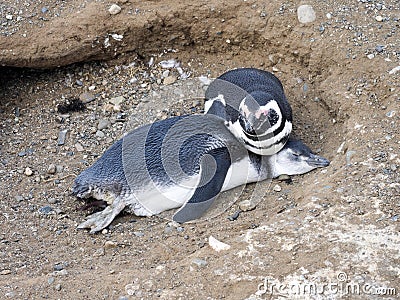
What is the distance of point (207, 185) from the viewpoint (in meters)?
4.58

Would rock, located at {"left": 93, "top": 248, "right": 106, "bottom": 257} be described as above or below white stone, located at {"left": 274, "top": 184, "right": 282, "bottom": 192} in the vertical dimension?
above

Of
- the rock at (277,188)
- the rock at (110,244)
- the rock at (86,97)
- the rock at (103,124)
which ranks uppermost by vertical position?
the rock at (86,97)

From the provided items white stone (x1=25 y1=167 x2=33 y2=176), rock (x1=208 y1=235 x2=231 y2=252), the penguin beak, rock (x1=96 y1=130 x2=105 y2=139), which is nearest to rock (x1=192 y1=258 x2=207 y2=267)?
rock (x1=208 y1=235 x2=231 y2=252)

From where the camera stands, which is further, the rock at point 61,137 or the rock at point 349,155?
the rock at point 61,137

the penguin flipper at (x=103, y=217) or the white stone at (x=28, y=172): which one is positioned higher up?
the white stone at (x=28, y=172)

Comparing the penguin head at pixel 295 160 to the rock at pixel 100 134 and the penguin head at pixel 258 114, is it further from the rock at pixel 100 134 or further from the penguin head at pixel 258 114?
the rock at pixel 100 134

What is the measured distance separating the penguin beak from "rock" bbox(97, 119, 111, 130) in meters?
1.60

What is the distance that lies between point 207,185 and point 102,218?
2.39ft

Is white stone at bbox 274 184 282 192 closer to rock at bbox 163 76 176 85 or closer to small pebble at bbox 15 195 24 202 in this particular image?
rock at bbox 163 76 176 85

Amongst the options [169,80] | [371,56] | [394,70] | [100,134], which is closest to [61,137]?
[100,134]

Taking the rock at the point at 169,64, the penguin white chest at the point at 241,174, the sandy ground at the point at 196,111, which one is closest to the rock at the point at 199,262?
the sandy ground at the point at 196,111

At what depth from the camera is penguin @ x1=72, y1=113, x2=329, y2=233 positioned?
4.50 metres

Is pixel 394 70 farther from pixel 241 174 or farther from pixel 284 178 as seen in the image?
pixel 241 174

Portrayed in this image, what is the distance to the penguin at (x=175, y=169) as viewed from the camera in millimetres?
4496
